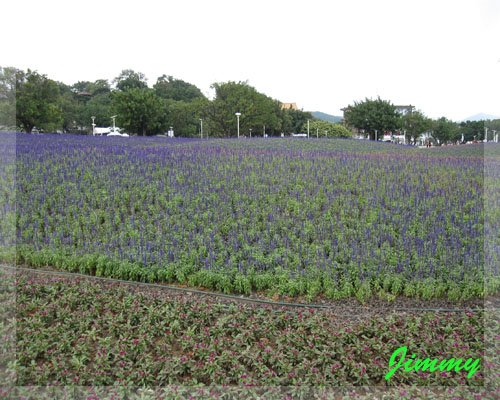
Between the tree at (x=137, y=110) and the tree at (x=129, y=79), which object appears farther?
the tree at (x=129, y=79)

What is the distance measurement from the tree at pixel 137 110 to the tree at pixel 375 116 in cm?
2271

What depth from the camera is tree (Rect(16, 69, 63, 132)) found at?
25750 millimetres

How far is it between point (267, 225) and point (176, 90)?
249ft

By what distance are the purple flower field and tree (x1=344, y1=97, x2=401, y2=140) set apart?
36.6 meters

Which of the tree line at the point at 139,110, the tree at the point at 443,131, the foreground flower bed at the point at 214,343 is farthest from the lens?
the tree at the point at 443,131

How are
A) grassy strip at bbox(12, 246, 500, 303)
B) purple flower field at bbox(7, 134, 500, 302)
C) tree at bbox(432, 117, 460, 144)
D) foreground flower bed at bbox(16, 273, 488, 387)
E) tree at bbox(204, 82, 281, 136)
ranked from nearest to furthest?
foreground flower bed at bbox(16, 273, 488, 387), grassy strip at bbox(12, 246, 500, 303), purple flower field at bbox(7, 134, 500, 302), tree at bbox(204, 82, 281, 136), tree at bbox(432, 117, 460, 144)

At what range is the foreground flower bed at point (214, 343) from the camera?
137 inches

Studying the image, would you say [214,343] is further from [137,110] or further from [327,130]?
[327,130]

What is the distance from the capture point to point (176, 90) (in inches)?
3081

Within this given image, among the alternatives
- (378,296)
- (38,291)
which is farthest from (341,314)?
(38,291)
